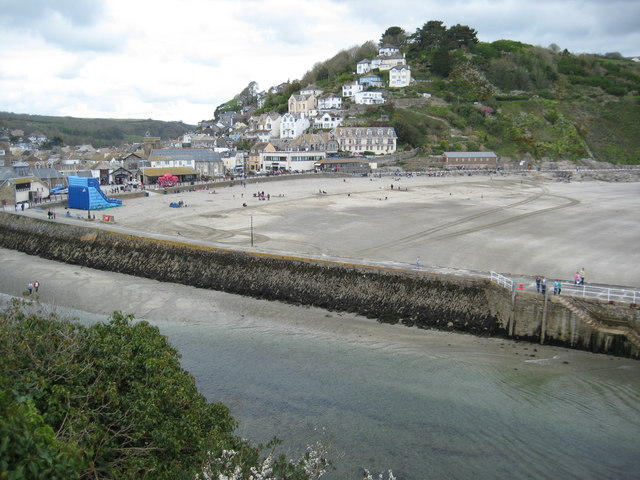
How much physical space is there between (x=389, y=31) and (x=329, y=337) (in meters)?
118

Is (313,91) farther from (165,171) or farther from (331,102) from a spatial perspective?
(165,171)

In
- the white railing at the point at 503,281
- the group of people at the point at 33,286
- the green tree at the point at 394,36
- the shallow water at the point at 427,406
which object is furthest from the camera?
the green tree at the point at 394,36

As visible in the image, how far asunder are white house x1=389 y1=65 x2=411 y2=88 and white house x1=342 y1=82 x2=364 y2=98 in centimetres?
659

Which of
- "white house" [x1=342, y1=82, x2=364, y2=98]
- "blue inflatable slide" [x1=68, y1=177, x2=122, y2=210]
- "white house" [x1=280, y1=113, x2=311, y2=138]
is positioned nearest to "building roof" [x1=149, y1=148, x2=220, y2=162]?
"white house" [x1=280, y1=113, x2=311, y2=138]

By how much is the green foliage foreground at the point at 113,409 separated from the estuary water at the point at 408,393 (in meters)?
2.16

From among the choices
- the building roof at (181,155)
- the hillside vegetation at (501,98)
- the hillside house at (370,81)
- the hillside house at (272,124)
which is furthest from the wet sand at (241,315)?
the hillside house at (370,81)

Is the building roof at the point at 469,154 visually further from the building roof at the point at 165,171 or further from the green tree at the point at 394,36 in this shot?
the green tree at the point at 394,36

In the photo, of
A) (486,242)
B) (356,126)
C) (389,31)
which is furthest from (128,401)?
(389,31)

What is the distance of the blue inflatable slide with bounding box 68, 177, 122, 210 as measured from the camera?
39.6 metres

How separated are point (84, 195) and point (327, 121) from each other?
5469 centimetres

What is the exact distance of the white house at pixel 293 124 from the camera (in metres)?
87.4

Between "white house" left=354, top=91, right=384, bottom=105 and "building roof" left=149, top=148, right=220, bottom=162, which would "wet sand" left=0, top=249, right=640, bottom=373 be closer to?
"building roof" left=149, top=148, right=220, bottom=162

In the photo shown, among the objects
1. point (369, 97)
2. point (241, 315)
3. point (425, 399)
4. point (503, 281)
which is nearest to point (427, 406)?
point (425, 399)

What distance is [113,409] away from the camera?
8352 mm
